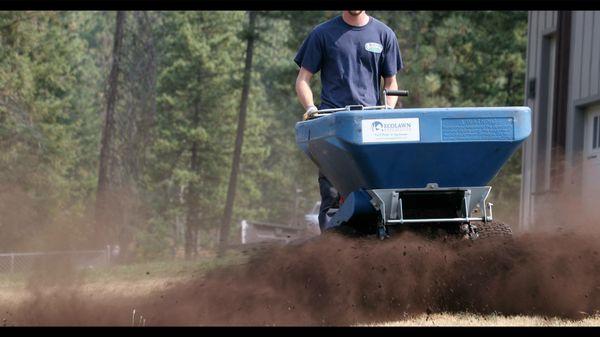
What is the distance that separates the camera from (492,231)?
21.7 feet

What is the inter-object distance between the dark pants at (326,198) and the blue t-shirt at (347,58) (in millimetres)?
560

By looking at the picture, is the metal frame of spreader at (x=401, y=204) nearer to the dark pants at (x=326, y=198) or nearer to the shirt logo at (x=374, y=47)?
the dark pants at (x=326, y=198)

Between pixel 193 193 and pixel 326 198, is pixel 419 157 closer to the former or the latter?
pixel 326 198

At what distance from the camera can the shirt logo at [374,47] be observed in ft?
24.2

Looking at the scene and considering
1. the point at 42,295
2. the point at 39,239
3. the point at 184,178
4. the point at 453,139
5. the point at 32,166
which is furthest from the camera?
the point at 184,178

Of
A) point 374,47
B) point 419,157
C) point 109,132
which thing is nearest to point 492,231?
point 419,157

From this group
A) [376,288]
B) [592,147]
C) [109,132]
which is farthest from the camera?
[109,132]

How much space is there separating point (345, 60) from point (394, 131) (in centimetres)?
Result: 133

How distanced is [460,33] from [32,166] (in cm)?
1501

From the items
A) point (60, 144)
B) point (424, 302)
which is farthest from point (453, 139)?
point (60, 144)

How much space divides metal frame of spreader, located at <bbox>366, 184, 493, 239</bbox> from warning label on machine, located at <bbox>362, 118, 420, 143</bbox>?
14.9 inches

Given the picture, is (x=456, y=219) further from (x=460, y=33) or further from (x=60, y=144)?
(x=60, y=144)

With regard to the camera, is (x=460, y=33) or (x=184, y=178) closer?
(x=460, y=33)

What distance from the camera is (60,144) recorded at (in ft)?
123
